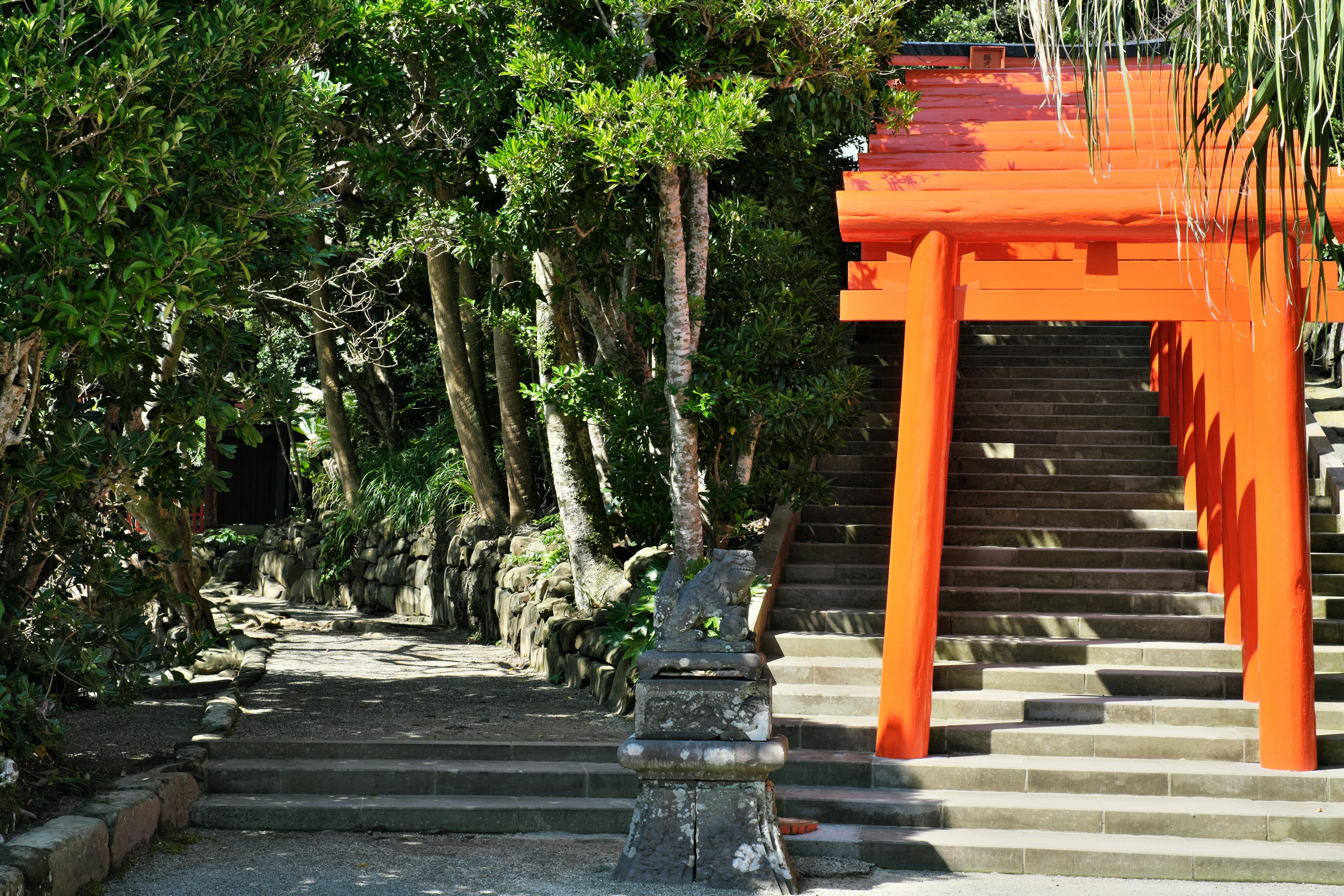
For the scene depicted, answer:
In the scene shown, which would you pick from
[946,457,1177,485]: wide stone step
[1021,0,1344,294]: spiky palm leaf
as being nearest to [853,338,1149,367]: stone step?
[946,457,1177,485]: wide stone step

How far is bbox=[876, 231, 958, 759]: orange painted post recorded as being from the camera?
6.75 metres

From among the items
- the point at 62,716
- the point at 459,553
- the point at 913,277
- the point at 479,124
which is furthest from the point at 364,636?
the point at 913,277

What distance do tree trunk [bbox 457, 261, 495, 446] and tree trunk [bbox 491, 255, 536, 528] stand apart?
1.18ft

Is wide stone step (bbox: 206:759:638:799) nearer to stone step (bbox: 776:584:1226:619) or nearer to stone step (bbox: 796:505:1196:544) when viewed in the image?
stone step (bbox: 776:584:1226:619)

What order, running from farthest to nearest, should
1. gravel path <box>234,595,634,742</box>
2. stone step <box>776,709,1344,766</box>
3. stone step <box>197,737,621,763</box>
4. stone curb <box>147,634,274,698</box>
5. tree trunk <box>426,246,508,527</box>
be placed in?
1. tree trunk <box>426,246,508,527</box>
2. stone curb <box>147,634,274,698</box>
3. gravel path <box>234,595,634,742</box>
4. stone step <box>197,737,621,763</box>
5. stone step <box>776,709,1344,766</box>

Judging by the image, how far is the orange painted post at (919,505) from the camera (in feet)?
22.1

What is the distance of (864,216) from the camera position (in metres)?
6.65

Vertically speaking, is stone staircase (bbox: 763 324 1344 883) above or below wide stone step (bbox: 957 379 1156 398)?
below

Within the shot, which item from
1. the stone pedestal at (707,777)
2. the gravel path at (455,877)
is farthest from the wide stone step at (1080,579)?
the stone pedestal at (707,777)

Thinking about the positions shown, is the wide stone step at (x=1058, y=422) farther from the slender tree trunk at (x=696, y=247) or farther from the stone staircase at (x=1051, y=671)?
the slender tree trunk at (x=696, y=247)

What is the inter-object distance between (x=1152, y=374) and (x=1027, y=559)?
3939 mm

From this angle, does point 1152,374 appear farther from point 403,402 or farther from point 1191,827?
point 403,402

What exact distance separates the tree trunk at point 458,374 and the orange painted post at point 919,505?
6.83 meters

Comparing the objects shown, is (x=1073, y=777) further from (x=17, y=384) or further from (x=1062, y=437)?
(x=17, y=384)
